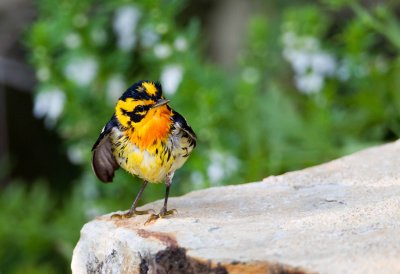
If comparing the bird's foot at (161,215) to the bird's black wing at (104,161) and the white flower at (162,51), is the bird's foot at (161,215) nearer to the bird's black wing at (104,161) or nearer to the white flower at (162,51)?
A: the bird's black wing at (104,161)

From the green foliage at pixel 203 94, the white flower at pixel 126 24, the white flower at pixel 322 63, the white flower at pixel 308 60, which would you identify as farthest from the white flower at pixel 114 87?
the white flower at pixel 322 63

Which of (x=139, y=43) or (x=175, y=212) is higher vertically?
(x=139, y=43)

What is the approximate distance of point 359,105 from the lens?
5.86m

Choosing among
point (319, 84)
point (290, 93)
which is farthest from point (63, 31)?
point (290, 93)

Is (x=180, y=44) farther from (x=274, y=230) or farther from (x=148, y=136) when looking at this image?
(x=274, y=230)

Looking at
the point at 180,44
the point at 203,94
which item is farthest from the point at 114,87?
the point at 203,94

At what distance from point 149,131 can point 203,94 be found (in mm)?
1840

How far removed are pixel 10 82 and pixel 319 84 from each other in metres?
3.28

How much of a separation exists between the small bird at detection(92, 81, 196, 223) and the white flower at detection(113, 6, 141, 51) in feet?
7.67

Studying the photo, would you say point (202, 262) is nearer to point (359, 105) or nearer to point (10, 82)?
point (359, 105)

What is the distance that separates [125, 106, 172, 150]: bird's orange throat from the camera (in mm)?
3354

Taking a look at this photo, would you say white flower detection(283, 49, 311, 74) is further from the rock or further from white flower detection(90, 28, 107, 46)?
the rock

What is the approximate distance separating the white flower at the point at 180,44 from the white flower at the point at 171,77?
13 cm

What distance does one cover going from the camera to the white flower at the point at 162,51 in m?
5.55
